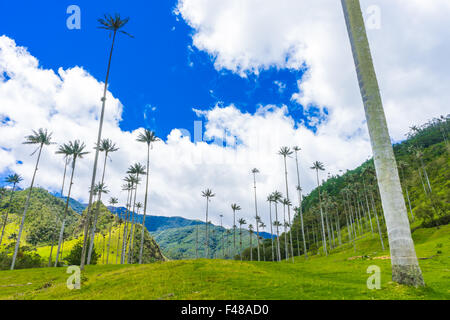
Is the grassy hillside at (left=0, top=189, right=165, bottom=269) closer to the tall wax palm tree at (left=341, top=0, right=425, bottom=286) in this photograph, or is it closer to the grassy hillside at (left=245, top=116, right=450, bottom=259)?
the grassy hillside at (left=245, top=116, right=450, bottom=259)

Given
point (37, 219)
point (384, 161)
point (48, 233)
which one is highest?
point (37, 219)

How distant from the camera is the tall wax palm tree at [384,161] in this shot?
413 inches

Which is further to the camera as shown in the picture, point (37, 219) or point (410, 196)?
point (37, 219)

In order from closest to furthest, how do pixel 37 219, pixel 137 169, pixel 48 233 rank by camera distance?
1. pixel 137 169
2. pixel 48 233
3. pixel 37 219

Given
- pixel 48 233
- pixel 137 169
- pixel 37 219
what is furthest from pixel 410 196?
pixel 37 219

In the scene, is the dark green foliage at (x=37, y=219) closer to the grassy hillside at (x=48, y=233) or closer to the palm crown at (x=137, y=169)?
the grassy hillside at (x=48, y=233)

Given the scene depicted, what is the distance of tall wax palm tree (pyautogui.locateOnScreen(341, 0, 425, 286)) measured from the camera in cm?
1050

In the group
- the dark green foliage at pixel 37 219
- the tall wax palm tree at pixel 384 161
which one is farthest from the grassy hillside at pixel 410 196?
the dark green foliage at pixel 37 219

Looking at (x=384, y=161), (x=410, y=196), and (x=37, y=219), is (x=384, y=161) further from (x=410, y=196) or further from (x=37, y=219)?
(x=37, y=219)

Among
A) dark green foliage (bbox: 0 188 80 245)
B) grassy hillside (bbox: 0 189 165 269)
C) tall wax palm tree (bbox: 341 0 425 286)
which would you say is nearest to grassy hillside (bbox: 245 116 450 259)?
grassy hillside (bbox: 0 189 165 269)

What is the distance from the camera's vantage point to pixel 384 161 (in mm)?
11633

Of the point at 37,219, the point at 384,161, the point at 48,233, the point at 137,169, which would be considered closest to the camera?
the point at 384,161

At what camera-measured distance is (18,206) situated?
11088 centimetres
